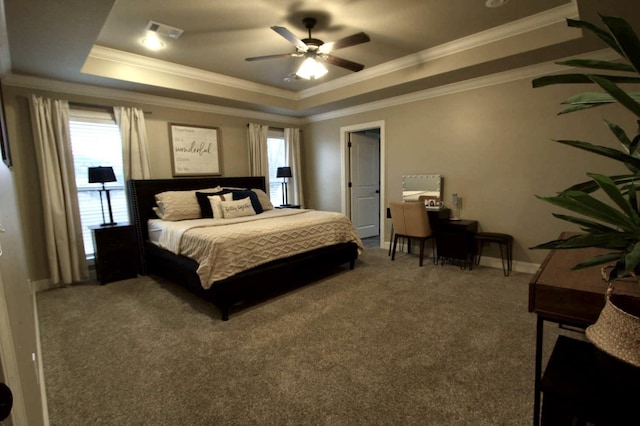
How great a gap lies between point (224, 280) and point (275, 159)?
348 centimetres

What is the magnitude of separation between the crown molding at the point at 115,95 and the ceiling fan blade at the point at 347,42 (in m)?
2.61

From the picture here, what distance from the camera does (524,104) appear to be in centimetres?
354

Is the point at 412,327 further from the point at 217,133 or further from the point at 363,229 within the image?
the point at 217,133

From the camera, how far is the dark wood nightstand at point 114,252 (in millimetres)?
3551

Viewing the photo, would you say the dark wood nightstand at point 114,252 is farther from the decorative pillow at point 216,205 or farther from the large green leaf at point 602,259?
the large green leaf at point 602,259

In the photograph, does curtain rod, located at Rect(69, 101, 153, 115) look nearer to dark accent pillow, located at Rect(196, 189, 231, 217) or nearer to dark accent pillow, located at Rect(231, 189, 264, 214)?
dark accent pillow, located at Rect(196, 189, 231, 217)

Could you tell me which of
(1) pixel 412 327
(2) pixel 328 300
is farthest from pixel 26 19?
(1) pixel 412 327

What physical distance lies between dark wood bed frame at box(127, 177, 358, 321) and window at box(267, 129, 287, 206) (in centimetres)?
89

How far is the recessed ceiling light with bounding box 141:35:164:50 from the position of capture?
300cm

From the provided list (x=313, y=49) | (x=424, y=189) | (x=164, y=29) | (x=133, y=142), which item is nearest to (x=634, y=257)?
(x=313, y=49)

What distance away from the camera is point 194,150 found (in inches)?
179

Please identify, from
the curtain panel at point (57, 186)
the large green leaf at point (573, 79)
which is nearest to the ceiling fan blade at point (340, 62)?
the large green leaf at point (573, 79)

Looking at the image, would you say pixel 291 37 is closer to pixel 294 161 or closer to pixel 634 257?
pixel 634 257

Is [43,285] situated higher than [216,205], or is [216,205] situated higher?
[216,205]
